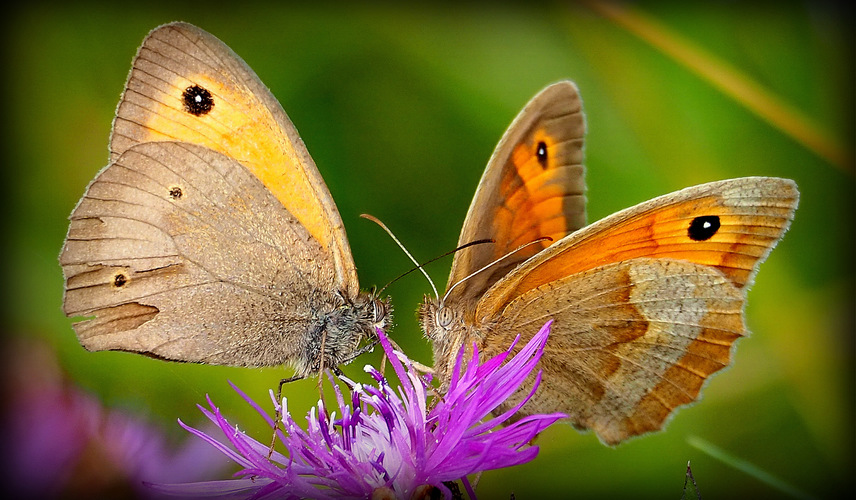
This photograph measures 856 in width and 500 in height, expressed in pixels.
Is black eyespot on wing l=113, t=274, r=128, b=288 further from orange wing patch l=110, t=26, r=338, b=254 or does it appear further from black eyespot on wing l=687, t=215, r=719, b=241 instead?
black eyespot on wing l=687, t=215, r=719, b=241

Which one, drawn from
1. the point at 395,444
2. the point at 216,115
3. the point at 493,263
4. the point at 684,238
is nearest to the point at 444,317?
the point at 493,263

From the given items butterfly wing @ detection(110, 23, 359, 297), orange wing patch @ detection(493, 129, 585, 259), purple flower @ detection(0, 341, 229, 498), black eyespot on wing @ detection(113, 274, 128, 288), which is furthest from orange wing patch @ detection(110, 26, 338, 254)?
purple flower @ detection(0, 341, 229, 498)

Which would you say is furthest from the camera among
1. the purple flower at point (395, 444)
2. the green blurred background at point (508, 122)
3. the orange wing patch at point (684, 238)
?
the green blurred background at point (508, 122)

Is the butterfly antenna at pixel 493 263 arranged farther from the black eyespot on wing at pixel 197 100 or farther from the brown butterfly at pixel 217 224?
the black eyespot on wing at pixel 197 100

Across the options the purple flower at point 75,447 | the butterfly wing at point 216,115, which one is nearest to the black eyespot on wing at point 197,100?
the butterfly wing at point 216,115

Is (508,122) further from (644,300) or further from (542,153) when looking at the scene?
(644,300)

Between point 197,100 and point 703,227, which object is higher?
point 197,100

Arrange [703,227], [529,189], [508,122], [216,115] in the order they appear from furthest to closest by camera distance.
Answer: [508,122] < [529,189] < [216,115] < [703,227]
